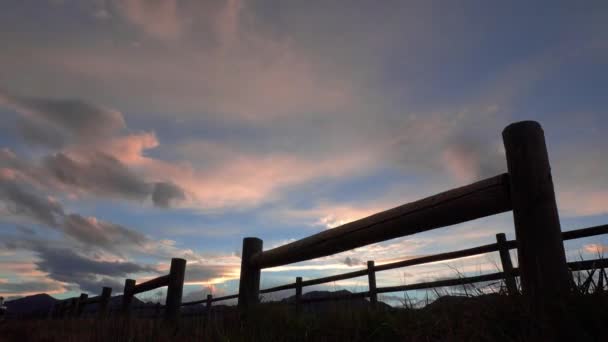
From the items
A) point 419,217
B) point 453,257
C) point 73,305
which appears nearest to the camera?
point 419,217

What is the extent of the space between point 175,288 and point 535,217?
4.58 meters

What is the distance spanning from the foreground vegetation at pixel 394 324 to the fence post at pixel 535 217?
14 cm

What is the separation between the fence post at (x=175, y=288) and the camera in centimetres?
521

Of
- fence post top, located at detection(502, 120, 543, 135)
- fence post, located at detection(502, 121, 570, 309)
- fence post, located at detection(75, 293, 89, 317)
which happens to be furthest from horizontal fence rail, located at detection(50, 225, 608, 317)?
fence post top, located at detection(502, 120, 543, 135)

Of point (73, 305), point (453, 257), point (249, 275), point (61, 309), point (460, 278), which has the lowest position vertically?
point (61, 309)

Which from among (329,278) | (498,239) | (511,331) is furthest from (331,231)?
(329,278)

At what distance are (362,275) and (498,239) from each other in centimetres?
299

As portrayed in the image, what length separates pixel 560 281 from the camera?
6.15 ft

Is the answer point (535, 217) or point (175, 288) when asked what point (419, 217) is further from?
point (175, 288)

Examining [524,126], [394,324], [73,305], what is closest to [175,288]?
[394,324]

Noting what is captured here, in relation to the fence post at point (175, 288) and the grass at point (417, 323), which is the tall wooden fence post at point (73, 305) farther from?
the grass at point (417, 323)

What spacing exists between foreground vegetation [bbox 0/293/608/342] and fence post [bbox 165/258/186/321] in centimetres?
146

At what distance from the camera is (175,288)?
5336 millimetres

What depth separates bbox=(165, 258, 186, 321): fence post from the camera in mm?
5211
